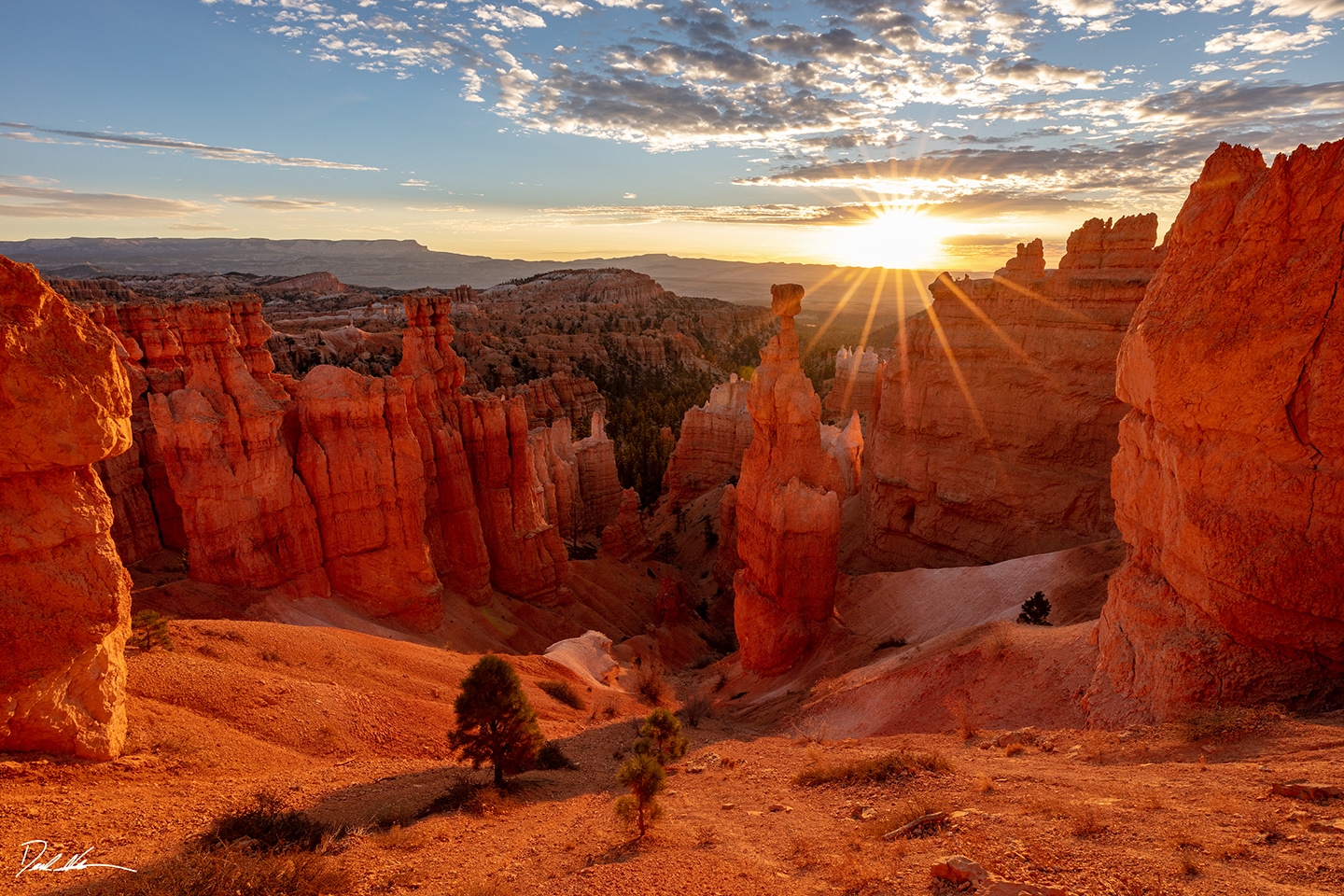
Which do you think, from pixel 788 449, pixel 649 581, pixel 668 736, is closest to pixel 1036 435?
pixel 788 449

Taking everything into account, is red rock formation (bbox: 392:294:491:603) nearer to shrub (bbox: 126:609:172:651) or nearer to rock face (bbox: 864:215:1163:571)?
shrub (bbox: 126:609:172:651)

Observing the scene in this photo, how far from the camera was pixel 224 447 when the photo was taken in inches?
730

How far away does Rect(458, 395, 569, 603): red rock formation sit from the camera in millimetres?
27422

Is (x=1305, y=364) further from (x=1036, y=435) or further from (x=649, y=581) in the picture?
(x=649, y=581)

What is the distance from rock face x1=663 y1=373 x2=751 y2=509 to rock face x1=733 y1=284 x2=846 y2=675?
23.9 meters

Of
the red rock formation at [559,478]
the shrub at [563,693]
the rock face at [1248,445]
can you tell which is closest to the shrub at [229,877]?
the rock face at [1248,445]

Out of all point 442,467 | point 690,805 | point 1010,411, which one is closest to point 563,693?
point 690,805

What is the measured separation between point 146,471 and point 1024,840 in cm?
2720

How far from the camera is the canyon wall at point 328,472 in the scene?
1842 centimetres

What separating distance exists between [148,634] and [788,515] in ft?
53.9

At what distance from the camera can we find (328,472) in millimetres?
20844

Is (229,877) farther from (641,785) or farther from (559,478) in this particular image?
(559,478)

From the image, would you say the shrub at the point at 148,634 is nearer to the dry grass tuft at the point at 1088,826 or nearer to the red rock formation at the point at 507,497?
the dry grass tuft at the point at 1088,826

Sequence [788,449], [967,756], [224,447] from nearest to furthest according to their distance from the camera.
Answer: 1. [967,756]
2. [224,447]
3. [788,449]
